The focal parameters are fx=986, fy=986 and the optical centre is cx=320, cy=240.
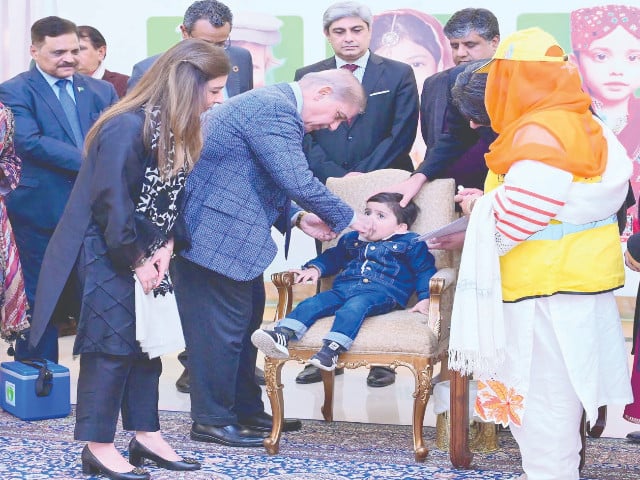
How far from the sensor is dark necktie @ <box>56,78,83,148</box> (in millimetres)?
4957

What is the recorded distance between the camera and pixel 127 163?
A: 125 inches

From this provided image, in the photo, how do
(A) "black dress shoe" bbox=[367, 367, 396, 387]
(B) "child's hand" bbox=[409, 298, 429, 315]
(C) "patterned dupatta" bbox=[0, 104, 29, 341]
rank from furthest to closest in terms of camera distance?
1. (A) "black dress shoe" bbox=[367, 367, 396, 387]
2. (C) "patterned dupatta" bbox=[0, 104, 29, 341]
3. (B) "child's hand" bbox=[409, 298, 429, 315]

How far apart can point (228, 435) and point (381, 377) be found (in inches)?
57.1

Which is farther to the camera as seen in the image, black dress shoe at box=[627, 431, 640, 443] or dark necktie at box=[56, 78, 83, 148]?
dark necktie at box=[56, 78, 83, 148]

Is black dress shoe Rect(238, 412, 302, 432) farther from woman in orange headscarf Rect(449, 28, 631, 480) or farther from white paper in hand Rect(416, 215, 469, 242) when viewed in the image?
woman in orange headscarf Rect(449, 28, 631, 480)

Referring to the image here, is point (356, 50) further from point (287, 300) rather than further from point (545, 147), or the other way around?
point (545, 147)

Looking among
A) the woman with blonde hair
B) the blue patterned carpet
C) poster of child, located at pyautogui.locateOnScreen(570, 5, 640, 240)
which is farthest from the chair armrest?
poster of child, located at pyautogui.locateOnScreen(570, 5, 640, 240)

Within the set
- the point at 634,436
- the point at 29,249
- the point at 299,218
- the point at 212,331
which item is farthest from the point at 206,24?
the point at 634,436

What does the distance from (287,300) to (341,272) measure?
0.91 feet

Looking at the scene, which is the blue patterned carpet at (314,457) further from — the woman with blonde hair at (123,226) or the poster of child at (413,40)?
the poster of child at (413,40)

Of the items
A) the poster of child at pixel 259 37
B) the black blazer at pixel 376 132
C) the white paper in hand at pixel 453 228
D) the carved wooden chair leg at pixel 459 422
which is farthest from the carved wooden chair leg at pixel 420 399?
the poster of child at pixel 259 37

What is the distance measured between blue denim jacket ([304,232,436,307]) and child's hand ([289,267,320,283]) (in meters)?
0.04

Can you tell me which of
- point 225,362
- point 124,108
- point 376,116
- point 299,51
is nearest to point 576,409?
point 225,362

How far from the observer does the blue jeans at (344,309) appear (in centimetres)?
377
